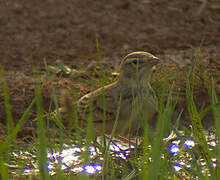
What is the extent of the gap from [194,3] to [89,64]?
11.0ft

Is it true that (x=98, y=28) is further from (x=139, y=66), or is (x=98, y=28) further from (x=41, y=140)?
(x=41, y=140)

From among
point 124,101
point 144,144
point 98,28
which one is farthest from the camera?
point 98,28

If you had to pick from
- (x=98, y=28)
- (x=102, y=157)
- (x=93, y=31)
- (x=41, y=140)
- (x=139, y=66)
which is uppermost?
(x=98, y=28)

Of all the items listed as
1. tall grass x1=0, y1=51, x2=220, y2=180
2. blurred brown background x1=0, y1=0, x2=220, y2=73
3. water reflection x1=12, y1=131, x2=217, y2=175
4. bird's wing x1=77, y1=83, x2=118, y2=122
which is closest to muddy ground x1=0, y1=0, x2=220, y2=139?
blurred brown background x1=0, y1=0, x2=220, y2=73

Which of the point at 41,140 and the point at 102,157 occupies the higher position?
the point at 102,157

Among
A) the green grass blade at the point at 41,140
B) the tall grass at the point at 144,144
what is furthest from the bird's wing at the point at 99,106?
the green grass blade at the point at 41,140

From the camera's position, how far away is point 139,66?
217 inches

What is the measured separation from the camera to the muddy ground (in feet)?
24.9

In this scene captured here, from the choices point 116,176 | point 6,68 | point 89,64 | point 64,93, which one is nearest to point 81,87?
point 89,64

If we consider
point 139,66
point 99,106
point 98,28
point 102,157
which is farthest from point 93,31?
point 102,157

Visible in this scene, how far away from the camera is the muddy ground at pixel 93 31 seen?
7578 millimetres

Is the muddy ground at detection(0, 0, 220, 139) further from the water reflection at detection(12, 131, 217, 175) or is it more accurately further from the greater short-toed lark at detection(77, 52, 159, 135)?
the water reflection at detection(12, 131, 217, 175)

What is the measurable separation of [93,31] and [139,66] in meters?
3.46

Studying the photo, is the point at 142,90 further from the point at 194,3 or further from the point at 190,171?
the point at 194,3
